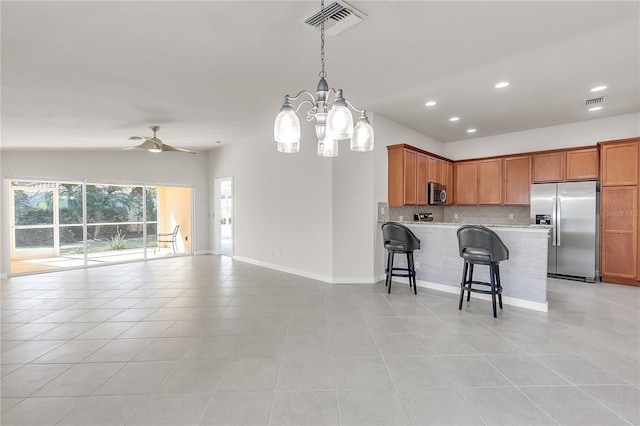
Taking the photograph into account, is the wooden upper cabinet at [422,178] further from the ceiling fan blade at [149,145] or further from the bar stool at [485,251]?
the ceiling fan blade at [149,145]

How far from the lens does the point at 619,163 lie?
15.3 ft

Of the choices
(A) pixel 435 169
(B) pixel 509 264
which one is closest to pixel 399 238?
(B) pixel 509 264

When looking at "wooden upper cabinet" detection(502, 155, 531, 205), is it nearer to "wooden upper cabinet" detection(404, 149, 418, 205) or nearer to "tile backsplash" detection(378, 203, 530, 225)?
"tile backsplash" detection(378, 203, 530, 225)

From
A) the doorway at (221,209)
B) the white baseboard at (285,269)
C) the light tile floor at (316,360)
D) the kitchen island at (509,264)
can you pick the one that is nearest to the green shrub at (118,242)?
the doorway at (221,209)

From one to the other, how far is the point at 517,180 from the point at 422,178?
2064mm

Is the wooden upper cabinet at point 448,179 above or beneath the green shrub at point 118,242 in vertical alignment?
above

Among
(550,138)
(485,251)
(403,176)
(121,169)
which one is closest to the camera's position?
(485,251)

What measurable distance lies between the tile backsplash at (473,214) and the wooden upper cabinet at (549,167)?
737 mm

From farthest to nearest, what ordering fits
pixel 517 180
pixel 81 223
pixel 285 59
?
1. pixel 81 223
2. pixel 517 180
3. pixel 285 59

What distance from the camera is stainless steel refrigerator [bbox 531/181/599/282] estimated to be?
15.7 feet

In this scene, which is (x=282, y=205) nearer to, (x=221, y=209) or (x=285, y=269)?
(x=285, y=269)

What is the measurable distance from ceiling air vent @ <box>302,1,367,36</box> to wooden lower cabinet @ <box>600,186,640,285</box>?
17.3 ft

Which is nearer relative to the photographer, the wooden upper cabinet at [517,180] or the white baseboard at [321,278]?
the white baseboard at [321,278]

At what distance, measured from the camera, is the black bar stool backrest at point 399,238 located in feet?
13.7
